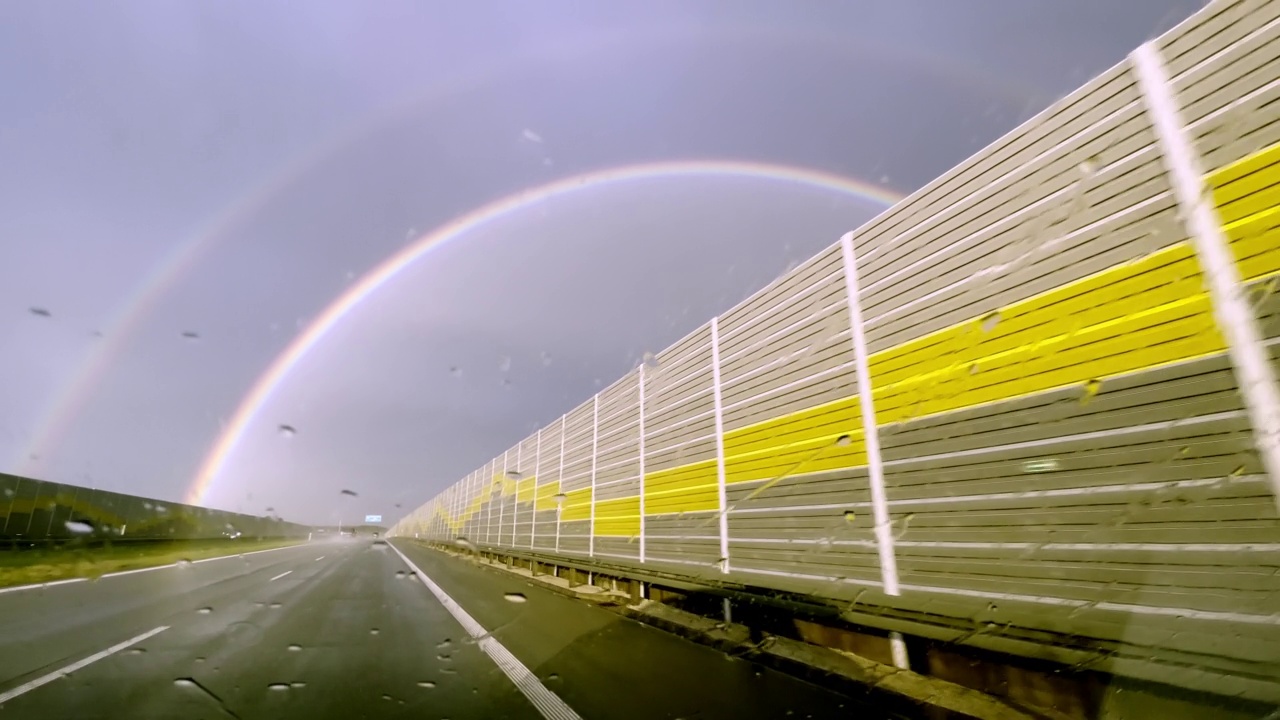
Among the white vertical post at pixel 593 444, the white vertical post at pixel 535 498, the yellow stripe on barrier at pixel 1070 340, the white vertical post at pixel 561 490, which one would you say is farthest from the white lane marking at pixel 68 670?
the white vertical post at pixel 535 498

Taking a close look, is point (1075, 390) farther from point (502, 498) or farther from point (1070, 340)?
point (502, 498)

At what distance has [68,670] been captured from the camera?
569cm

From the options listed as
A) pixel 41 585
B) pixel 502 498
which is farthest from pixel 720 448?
pixel 502 498

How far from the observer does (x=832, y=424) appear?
310 inches

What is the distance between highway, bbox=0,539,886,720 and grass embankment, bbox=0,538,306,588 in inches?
215

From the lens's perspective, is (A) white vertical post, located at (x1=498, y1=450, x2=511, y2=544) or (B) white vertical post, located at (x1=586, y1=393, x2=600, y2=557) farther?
(A) white vertical post, located at (x1=498, y1=450, x2=511, y2=544)

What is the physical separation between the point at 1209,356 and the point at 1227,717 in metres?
2.28

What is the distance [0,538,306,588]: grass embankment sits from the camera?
16.1 metres

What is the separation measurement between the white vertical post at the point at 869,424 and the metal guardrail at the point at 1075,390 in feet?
0.11

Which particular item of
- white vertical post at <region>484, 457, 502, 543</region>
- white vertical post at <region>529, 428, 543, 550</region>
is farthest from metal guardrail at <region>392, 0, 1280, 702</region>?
white vertical post at <region>484, 457, 502, 543</region>

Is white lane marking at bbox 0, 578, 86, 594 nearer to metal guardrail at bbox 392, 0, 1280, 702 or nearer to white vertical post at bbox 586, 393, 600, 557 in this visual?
white vertical post at bbox 586, 393, 600, 557

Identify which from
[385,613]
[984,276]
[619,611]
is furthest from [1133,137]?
[385,613]

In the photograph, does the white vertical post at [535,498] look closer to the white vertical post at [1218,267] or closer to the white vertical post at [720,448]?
the white vertical post at [720,448]

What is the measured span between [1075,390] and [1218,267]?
1.27 m
